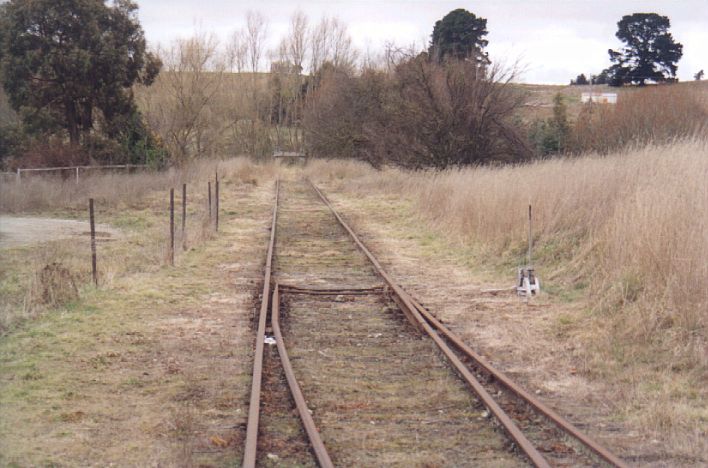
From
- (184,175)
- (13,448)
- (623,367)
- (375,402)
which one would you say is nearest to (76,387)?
(13,448)

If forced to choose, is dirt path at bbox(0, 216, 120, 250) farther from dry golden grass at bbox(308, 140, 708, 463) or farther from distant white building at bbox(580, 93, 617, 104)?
distant white building at bbox(580, 93, 617, 104)

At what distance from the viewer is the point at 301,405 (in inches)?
265

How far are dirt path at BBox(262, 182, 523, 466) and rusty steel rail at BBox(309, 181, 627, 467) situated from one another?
101mm

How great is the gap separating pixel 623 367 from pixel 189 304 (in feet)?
19.4

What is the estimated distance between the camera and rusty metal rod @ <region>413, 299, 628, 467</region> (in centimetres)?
569

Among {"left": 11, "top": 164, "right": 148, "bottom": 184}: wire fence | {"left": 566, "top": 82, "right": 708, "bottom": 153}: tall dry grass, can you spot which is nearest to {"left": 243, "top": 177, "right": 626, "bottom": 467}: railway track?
{"left": 11, "top": 164, "right": 148, "bottom": 184}: wire fence

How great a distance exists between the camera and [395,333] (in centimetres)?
984

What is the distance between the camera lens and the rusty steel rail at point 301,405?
5621mm

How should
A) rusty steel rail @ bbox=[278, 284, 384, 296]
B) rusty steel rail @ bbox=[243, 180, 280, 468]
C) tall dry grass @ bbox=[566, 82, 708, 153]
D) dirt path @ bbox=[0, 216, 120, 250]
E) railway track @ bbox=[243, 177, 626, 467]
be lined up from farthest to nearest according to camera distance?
tall dry grass @ bbox=[566, 82, 708, 153], dirt path @ bbox=[0, 216, 120, 250], rusty steel rail @ bbox=[278, 284, 384, 296], railway track @ bbox=[243, 177, 626, 467], rusty steel rail @ bbox=[243, 180, 280, 468]

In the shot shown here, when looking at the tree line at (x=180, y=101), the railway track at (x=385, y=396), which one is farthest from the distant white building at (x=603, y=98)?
the railway track at (x=385, y=396)

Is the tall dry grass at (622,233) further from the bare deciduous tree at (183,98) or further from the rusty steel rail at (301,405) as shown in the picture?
the bare deciduous tree at (183,98)

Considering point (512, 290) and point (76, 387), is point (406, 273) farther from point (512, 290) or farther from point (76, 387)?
point (76, 387)

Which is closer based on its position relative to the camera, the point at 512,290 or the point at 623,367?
the point at 623,367

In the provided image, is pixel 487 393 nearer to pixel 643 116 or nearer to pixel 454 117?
pixel 454 117
